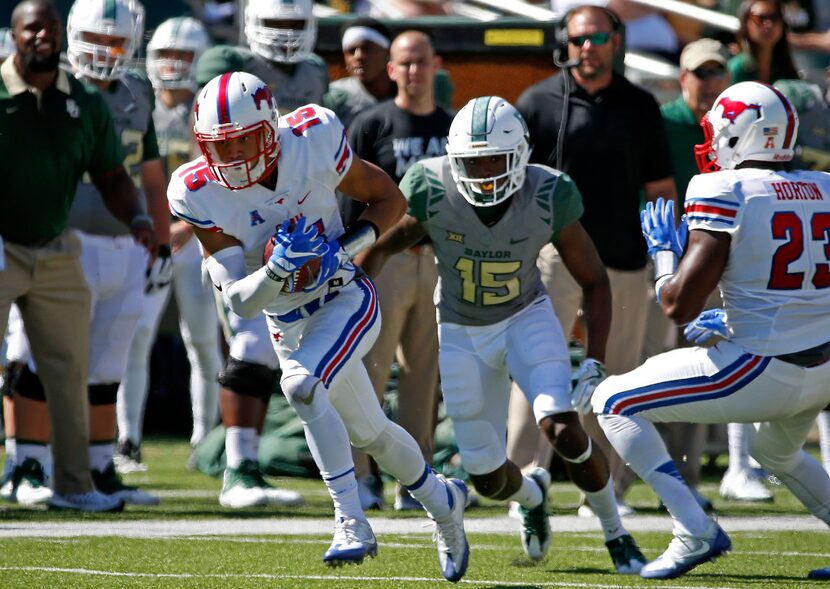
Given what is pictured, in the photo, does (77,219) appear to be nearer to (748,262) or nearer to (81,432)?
(81,432)

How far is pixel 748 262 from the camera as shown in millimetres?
4957

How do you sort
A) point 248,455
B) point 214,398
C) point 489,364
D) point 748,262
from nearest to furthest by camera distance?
point 748,262 < point 489,364 < point 248,455 < point 214,398

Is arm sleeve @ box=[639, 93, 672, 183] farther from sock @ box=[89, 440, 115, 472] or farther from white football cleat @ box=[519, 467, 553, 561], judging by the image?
sock @ box=[89, 440, 115, 472]

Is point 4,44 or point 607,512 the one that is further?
point 4,44

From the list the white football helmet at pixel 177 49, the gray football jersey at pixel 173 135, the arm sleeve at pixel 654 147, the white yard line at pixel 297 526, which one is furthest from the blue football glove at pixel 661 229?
the white football helmet at pixel 177 49

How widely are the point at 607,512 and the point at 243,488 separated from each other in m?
2.07

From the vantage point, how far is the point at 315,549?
18.8 feet

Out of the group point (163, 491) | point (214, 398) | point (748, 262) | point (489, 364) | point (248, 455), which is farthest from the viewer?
point (214, 398)

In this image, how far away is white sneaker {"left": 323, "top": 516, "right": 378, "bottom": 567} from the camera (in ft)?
15.8

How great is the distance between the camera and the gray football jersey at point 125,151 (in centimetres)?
734

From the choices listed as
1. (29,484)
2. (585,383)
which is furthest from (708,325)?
(29,484)

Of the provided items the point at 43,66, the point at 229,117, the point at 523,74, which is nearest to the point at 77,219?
the point at 43,66

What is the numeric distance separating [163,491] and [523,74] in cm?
336

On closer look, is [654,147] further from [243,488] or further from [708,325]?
[243,488]
